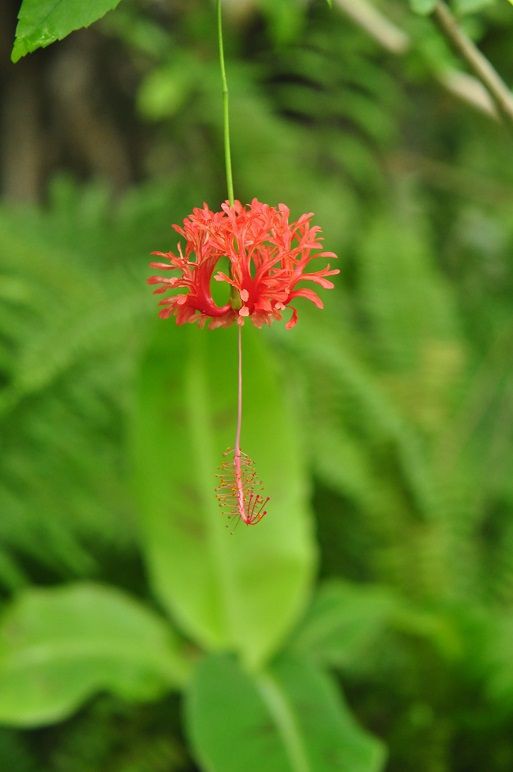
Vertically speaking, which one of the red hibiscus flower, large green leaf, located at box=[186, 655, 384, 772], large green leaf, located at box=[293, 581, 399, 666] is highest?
the red hibiscus flower

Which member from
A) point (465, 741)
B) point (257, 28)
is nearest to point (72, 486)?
point (465, 741)

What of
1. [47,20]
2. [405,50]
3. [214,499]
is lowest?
[214,499]

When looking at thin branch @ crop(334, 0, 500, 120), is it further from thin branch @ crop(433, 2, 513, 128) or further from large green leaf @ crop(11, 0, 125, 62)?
large green leaf @ crop(11, 0, 125, 62)

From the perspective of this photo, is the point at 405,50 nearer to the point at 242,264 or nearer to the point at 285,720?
the point at 242,264

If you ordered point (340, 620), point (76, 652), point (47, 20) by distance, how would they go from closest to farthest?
point (47, 20)
point (76, 652)
point (340, 620)

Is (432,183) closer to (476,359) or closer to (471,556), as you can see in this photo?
(476,359)

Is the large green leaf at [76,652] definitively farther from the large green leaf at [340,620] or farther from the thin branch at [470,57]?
the thin branch at [470,57]

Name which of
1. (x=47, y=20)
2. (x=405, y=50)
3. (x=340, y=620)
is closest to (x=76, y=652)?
(x=340, y=620)

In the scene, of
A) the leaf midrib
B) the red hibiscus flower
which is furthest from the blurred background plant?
the red hibiscus flower
